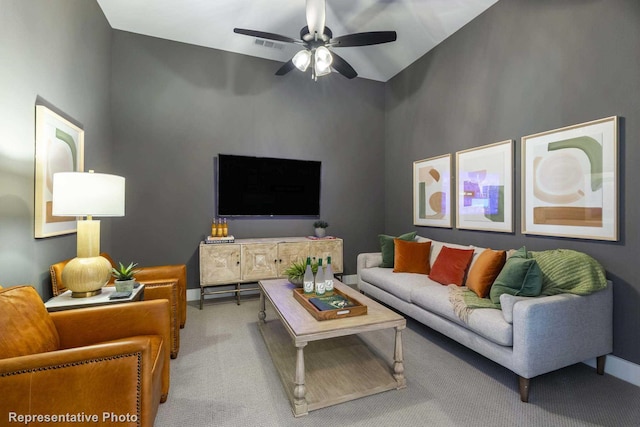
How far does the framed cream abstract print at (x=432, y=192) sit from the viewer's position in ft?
12.1

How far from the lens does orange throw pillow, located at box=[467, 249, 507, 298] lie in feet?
7.86

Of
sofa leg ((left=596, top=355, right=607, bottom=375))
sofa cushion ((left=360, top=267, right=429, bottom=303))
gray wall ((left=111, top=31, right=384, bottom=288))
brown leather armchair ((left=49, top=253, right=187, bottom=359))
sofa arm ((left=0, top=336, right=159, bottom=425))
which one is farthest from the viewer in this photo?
gray wall ((left=111, top=31, right=384, bottom=288))

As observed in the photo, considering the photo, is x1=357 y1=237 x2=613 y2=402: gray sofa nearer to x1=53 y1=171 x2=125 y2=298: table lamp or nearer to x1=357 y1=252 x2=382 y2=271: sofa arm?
x1=357 y1=252 x2=382 y2=271: sofa arm

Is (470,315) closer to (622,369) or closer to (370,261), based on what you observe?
(622,369)

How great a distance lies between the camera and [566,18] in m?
2.46

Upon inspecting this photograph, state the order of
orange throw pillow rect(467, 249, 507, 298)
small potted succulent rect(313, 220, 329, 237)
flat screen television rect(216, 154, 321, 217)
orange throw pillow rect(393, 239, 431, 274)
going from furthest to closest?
1. small potted succulent rect(313, 220, 329, 237)
2. flat screen television rect(216, 154, 321, 217)
3. orange throw pillow rect(393, 239, 431, 274)
4. orange throw pillow rect(467, 249, 507, 298)

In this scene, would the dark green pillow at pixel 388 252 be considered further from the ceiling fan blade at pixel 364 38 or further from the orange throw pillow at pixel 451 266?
the ceiling fan blade at pixel 364 38

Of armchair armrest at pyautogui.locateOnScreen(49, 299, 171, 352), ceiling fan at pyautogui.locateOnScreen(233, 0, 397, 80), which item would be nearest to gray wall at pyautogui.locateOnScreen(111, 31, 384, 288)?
ceiling fan at pyautogui.locateOnScreen(233, 0, 397, 80)

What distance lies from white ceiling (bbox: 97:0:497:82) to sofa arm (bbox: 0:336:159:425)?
3.50 meters

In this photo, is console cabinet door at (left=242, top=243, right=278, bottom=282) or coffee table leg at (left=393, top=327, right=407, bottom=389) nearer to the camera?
coffee table leg at (left=393, top=327, right=407, bottom=389)

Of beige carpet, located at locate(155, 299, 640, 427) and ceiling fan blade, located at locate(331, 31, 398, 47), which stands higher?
ceiling fan blade, located at locate(331, 31, 398, 47)

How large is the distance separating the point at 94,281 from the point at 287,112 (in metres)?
3.25

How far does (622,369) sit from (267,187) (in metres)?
3.92

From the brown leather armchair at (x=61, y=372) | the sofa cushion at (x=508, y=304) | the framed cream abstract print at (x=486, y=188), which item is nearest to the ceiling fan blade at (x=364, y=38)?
the framed cream abstract print at (x=486, y=188)
